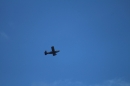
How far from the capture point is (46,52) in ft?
187

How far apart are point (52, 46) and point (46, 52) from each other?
13.9 ft

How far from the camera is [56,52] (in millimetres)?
55812

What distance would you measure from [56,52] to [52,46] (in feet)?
9.83

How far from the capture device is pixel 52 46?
54.0 m

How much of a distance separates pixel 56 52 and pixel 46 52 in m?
3.64
